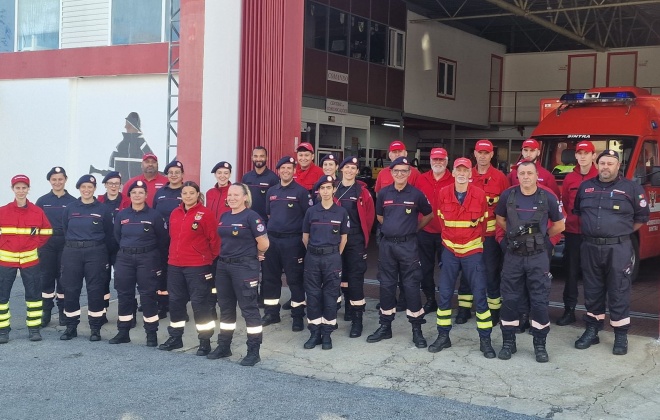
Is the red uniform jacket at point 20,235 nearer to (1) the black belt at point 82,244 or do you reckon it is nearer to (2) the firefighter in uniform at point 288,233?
(1) the black belt at point 82,244

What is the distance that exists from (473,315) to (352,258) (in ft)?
5.60

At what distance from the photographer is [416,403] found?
5.72m

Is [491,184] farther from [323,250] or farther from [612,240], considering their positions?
[323,250]

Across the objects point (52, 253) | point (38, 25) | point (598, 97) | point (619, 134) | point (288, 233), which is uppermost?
point (38, 25)

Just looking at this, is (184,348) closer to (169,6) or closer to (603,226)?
(603,226)

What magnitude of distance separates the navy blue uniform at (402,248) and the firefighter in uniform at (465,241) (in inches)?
13.8

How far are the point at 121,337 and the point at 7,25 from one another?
34.4 ft

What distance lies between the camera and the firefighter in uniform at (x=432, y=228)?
316 inches

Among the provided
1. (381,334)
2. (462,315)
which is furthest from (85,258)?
(462,315)

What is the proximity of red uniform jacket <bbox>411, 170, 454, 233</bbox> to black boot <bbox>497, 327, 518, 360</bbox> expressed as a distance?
1.55 meters

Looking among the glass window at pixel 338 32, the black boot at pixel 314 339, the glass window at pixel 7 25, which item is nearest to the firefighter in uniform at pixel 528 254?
the black boot at pixel 314 339

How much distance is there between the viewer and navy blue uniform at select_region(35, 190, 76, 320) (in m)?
8.42

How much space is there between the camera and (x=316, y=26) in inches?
743

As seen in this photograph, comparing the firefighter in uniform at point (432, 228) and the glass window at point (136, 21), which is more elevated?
the glass window at point (136, 21)
